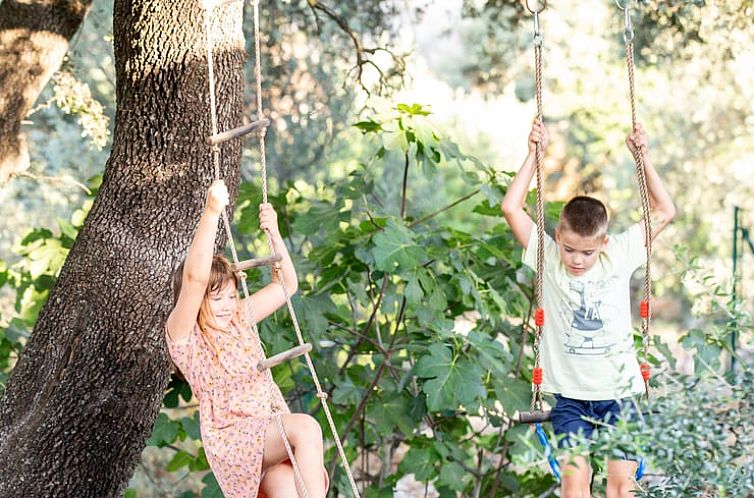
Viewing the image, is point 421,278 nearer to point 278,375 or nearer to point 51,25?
point 278,375

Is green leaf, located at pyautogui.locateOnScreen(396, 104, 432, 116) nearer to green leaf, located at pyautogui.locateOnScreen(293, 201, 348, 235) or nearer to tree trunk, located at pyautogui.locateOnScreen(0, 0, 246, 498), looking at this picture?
green leaf, located at pyautogui.locateOnScreen(293, 201, 348, 235)

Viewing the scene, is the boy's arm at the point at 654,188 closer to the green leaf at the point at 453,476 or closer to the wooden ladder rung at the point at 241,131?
the wooden ladder rung at the point at 241,131

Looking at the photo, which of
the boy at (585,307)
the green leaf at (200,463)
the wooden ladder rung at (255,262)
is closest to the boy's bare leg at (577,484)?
the boy at (585,307)

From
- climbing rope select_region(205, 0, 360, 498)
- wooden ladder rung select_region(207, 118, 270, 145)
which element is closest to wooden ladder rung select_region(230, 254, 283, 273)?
climbing rope select_region(205, 0, 360, 498)

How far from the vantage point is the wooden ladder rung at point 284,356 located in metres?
2.63

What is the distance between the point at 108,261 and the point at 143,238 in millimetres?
123

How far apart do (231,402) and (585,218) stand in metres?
1.10

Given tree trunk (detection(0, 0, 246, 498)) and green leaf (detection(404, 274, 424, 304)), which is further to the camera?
green leaf (detection(404, 274, 424, 304))

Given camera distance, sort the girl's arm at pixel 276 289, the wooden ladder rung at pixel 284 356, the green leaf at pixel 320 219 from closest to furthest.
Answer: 1. the wooden ladder rung at pixel 284 356
2. the girl's arm at pixel 276 289
3. the green leaf at pixel 320 219

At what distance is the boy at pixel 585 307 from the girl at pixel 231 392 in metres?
0.76

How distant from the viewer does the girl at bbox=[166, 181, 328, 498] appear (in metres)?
2.79

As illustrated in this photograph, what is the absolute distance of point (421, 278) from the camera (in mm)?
3961

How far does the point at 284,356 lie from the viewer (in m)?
2.63

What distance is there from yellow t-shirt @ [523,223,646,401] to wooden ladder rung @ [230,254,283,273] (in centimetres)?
80
